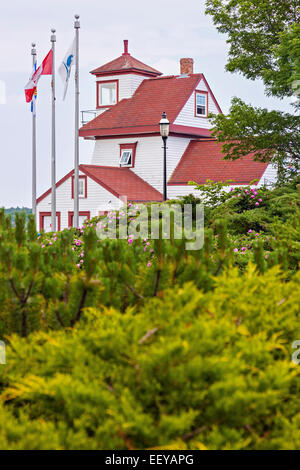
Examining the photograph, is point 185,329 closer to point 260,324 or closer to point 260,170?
point 260,324

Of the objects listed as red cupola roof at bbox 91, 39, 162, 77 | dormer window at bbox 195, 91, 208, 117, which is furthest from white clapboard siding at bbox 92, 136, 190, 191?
Result: red cupola roof at bbox 91, 39, 162, 77

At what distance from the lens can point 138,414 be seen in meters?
2.95

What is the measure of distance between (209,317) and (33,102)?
34.9m

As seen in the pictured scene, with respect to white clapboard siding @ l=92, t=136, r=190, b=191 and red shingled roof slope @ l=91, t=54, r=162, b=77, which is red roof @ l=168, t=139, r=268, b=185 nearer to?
white clapboard siding @ l=92, t=136, r=190, b=191

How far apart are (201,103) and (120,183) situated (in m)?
8.07

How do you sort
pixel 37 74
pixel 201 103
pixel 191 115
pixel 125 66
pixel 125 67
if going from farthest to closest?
pixel 125 66
pixel 125 67
pixel 201 103
pixel 191 115
pixel 37 74

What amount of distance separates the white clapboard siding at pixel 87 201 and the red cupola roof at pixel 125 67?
27.7 ft

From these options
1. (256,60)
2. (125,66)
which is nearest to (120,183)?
(125,66)

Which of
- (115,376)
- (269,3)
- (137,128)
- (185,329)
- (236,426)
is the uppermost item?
(269,3)

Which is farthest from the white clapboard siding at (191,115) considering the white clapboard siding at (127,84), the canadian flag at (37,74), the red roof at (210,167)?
the canadian flag at (37,74)

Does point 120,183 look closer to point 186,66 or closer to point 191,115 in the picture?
point 191,115

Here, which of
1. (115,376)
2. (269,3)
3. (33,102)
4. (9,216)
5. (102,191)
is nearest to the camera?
(115,376)

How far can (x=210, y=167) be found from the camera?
4097cm

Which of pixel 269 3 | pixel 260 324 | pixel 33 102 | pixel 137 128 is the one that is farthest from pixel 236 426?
pixel 137 128
